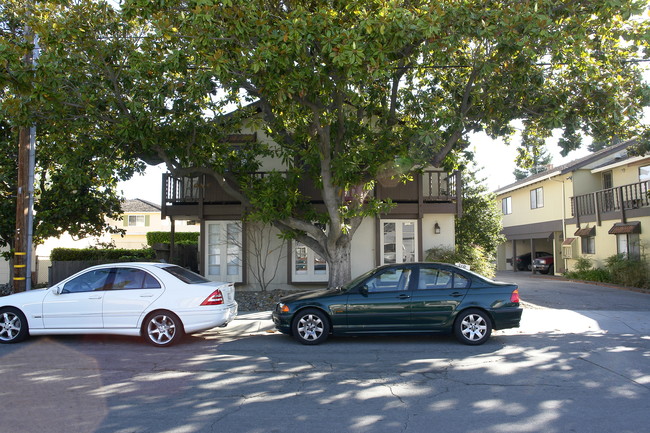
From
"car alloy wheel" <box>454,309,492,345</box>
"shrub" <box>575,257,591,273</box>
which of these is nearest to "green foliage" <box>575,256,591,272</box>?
"shrub" <box>575,257,591,273</box>

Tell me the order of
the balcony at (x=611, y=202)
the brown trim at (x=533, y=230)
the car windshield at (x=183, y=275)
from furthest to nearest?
the brown trim at (x=533, y=230) < the balcony at (x=611, y=202) < the car windshield at (x=183, y=275)

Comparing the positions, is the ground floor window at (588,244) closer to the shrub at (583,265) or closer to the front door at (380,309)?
the shrub at (583,265)

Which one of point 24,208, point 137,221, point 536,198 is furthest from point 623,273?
point 137,221

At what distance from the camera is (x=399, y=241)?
53.5 ft

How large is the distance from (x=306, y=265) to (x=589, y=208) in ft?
51.7

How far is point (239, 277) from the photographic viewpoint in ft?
53.1

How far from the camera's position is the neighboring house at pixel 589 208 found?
21.4 metres

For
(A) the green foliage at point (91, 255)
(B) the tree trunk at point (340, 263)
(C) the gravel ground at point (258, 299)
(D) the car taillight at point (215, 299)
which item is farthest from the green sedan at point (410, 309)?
(A) the green foliage at point (91, 255)

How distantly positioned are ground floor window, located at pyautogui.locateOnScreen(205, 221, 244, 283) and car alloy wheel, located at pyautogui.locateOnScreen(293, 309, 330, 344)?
7.68m

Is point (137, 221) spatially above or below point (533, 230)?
above

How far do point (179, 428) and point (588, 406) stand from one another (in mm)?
4228

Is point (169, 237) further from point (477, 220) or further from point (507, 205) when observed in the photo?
point (507, 205)

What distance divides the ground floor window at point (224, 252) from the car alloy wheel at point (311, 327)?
25.2 feet

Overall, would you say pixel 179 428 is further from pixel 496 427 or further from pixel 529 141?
pixel 529 141
